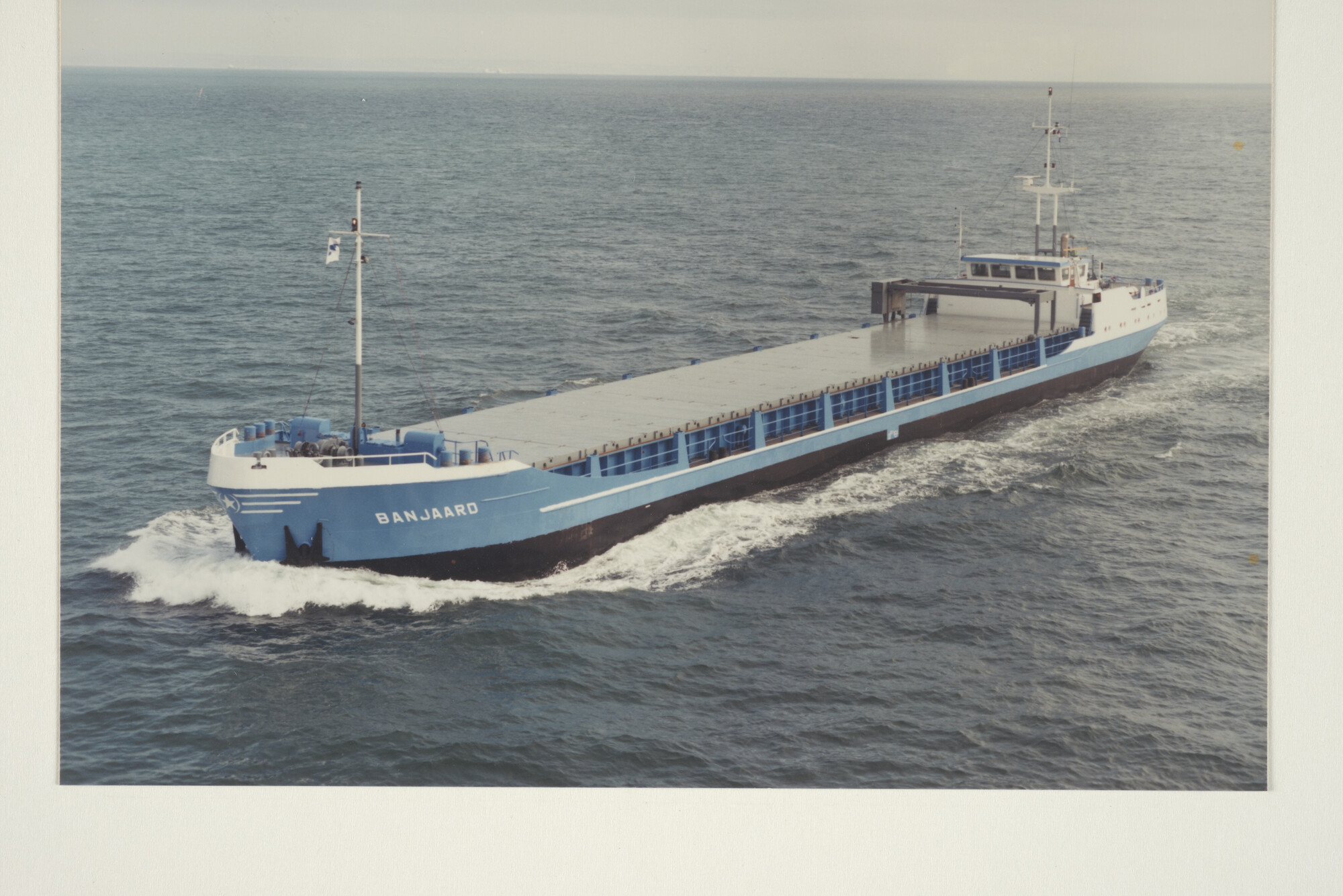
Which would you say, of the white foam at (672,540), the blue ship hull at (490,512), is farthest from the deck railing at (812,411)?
the white foam at (672,540)

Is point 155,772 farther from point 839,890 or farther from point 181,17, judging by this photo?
point 181,17

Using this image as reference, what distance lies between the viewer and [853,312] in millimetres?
34406

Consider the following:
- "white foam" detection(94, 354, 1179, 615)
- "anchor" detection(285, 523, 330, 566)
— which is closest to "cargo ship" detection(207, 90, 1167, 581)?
"anchor" detection(285, 523, 330, 566)

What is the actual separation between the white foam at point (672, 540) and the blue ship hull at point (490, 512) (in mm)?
192

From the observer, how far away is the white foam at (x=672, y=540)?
15523 mm

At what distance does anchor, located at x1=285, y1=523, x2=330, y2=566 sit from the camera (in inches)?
613

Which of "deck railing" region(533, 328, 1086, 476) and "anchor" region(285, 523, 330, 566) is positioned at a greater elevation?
"deck railing" region(533, 328, 1086, 476)

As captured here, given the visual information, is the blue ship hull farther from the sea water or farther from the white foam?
the sea water

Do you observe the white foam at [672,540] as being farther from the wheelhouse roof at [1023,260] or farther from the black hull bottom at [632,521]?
the wheelhouse roof at [1023,260]

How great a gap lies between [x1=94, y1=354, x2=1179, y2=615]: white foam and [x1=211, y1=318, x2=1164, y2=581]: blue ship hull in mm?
192

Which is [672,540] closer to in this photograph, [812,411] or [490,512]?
[490,512]

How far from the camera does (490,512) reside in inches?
639

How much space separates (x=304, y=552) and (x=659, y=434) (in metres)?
5.45

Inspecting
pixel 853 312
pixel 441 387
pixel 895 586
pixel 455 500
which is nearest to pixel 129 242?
pixel 441 387
